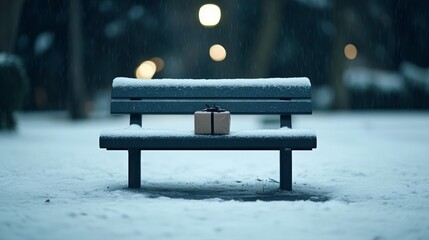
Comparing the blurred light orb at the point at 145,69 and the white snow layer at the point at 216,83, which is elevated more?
the white snow layer at the point at 216,83

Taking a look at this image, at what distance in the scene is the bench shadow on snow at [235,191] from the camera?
609 cm

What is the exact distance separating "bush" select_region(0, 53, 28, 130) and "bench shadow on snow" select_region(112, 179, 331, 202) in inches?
278

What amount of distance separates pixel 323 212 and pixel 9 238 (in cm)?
234

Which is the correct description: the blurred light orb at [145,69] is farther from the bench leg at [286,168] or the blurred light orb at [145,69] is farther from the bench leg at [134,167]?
the bench leg at [286,168]

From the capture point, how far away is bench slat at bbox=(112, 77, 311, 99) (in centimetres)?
661

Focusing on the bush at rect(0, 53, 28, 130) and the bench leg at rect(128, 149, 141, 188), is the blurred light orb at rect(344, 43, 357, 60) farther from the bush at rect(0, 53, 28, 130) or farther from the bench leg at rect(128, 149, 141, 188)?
the bench leg at rect(128, 149, 141, 188)

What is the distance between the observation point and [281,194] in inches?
248

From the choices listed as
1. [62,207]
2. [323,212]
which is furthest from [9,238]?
[323,212]

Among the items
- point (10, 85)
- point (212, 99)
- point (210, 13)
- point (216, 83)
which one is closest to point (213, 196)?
point (212, 99)

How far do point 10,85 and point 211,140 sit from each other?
27.1ft

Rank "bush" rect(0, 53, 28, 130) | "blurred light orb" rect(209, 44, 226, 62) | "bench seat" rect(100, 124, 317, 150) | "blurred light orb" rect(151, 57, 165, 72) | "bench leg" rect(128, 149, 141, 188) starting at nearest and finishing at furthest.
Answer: "bench seat" rect(100, 124, 317, 150), "bench leg" rect(128, 149, 141, 188), "bush" rect(0, 53, 28, 130), "blurred light orb" rect(151, 57, 165, 72), "blurred light orb" rect(209, 44, 226, 62)

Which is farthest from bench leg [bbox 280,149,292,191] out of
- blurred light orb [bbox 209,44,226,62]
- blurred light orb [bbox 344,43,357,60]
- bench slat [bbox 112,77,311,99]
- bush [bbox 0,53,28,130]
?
blurred light orb [bbox 344,43,357,60]

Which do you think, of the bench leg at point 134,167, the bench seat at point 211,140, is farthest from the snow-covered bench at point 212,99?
the bench seat at point 211,140

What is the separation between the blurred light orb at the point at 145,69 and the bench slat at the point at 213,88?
18.3 metres
